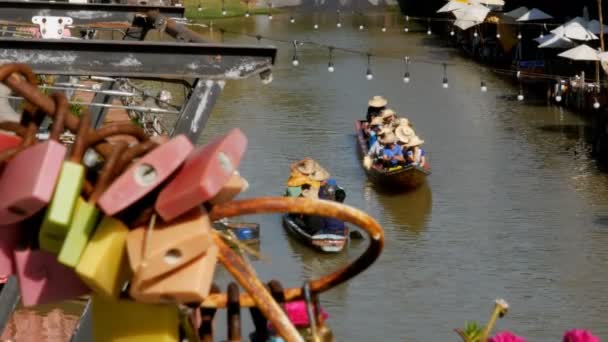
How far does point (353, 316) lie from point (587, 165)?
10986mm

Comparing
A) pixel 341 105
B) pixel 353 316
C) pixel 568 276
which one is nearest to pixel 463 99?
pixel 341 105

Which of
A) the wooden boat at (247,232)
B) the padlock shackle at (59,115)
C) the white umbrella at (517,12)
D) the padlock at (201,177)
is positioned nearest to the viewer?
the padlock at (201,177)

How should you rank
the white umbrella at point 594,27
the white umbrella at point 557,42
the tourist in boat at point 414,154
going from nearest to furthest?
the tourist in boat at point 414,154 → the white umbrella at point 594,27 → the white umbrella at point 557,42

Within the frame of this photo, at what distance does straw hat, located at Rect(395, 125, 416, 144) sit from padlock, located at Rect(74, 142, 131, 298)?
20305mm

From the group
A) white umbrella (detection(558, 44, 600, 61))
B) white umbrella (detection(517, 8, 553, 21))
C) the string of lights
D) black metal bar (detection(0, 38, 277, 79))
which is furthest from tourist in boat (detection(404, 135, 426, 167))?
black metal bar (detection(0, 38, 277, 79))

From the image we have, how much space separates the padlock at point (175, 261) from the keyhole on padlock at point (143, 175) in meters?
0.08

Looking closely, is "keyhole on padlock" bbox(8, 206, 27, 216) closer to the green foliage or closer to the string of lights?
the green foliage

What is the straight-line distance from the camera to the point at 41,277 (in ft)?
7.95

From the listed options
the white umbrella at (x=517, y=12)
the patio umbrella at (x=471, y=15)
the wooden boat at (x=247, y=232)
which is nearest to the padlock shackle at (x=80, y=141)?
the wooden boat at (x=247, y=232)

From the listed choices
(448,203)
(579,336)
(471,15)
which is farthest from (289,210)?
(471,15)

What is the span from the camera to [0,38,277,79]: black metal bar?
140 inches

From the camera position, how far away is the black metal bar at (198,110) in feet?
10.6

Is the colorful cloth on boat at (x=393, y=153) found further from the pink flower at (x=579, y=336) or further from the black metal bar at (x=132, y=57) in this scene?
the pink flower at (x=579, y=336)

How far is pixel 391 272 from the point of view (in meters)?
17.9
